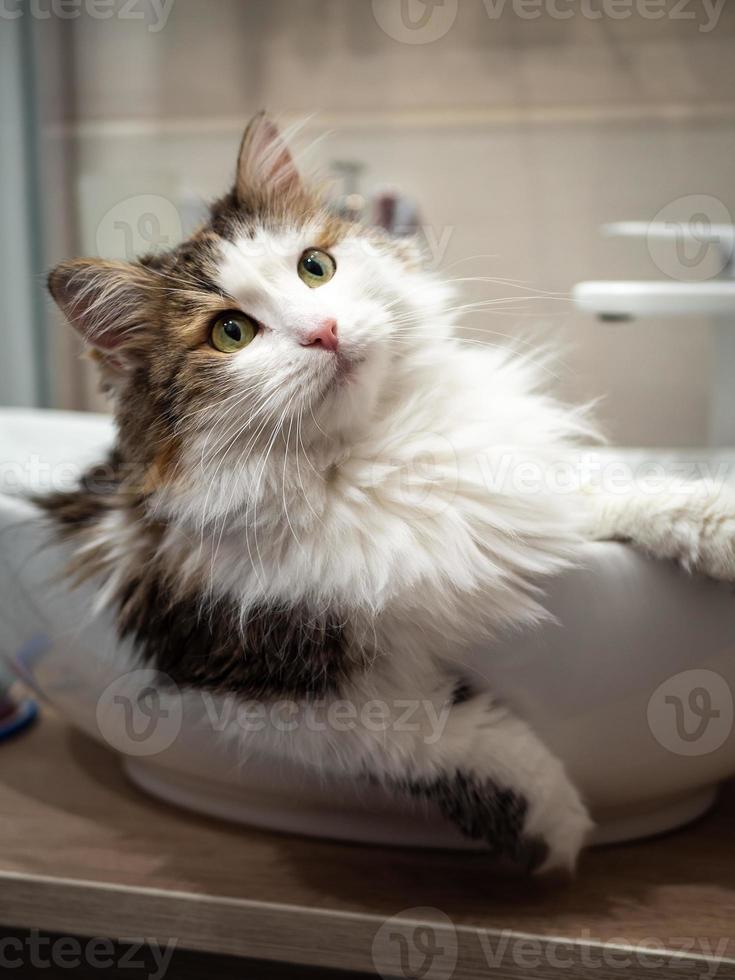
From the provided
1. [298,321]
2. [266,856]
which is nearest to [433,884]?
[266,856]

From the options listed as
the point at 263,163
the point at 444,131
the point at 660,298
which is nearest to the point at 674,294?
the point at 660,298

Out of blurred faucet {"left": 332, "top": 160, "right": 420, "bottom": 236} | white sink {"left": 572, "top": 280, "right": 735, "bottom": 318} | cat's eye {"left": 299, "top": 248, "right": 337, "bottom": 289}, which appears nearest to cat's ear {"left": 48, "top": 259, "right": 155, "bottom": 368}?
cat's eye {"left": 299, "top": 248, "right": 337, "bottom": 289}

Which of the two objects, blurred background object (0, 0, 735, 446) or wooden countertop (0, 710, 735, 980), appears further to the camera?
blurred background object (0, 0, 735, 446)

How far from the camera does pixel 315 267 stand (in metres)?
0.77

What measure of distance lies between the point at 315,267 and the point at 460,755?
1.43 ft

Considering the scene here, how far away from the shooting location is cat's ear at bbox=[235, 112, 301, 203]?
83 centimetres

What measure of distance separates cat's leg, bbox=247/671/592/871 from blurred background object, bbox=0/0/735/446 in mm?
1163

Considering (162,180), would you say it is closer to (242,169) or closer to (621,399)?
(621,399)

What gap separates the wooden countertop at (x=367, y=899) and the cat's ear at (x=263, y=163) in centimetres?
62

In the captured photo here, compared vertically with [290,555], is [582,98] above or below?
above

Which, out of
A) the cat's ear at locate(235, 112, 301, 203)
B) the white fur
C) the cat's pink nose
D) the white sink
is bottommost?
the white fur

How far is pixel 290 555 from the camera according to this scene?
2.24 ft

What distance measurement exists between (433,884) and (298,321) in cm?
48

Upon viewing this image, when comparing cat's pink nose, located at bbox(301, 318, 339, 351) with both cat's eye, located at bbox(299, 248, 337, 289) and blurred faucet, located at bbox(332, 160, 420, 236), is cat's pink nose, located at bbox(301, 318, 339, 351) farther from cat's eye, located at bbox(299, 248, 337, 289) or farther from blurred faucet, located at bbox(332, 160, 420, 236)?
A: blurred faucet, located at bbox(332, 160, 420, 236)
